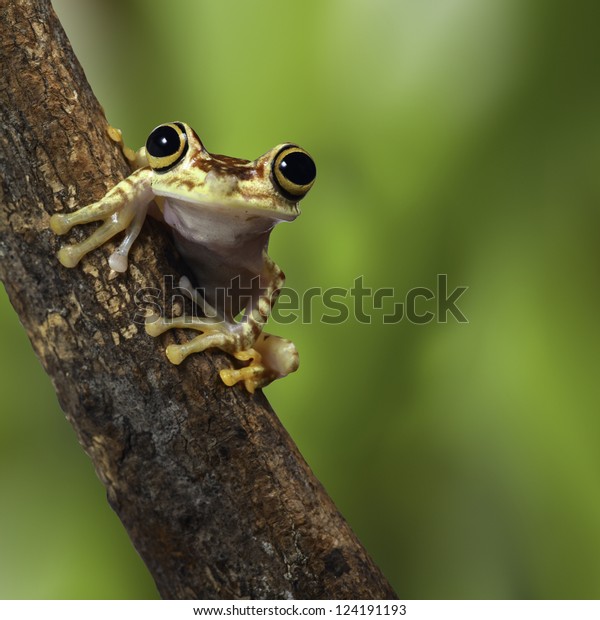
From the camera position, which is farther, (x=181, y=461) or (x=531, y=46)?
(x=531, y=46)

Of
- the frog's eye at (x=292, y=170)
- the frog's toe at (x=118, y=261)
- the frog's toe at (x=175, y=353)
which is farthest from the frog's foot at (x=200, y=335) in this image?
the frog's eye at (x=292, y=170)

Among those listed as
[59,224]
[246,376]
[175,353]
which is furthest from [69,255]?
[246,376]

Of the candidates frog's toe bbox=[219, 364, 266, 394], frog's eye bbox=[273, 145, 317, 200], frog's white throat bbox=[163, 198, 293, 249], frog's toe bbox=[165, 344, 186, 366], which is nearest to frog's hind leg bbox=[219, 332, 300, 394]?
frog's toe bbox=[219, 364, 266, 394]

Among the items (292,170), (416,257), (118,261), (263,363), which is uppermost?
(292,170)

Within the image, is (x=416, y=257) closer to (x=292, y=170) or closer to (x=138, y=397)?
(x=292, y=170)

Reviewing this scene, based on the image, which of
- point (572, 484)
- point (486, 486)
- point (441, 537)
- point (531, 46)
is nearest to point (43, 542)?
point (441, 537)
